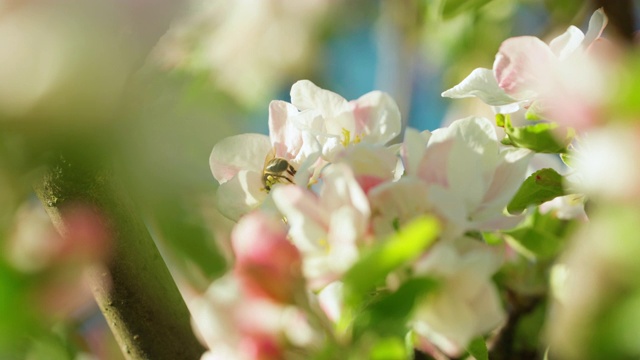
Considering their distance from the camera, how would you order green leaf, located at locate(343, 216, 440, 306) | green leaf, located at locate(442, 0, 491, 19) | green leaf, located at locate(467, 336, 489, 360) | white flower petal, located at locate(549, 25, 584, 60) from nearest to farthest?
green leaf, located at locate(343, 216, 440, 306) → green leaf, located at locate(467, 336, 489, 360) → white flower petal, located at locate(549, 25, 584, 60) → green leaf, located at locate(442, 0, 491, 19)

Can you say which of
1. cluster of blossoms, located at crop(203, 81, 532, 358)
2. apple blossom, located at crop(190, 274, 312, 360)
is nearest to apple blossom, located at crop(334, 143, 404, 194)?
cluster of blossoms, located at crop(203, 81, 532, 358)

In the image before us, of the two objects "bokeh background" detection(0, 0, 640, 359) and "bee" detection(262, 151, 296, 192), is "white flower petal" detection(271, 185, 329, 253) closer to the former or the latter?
"bokeh background" detection(0, 0, 640, 359)

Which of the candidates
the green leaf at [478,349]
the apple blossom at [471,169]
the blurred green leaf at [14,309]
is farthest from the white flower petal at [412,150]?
the blurred green leaf at [14,309]

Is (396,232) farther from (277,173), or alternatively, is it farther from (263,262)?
(277,173)

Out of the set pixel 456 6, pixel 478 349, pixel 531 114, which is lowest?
pixel 478 349

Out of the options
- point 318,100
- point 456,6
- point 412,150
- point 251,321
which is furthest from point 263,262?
point 456,6

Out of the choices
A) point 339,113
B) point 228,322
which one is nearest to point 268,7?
point 339,113
